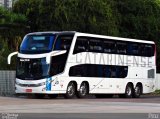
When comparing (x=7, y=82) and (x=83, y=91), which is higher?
(x=7, y=82)

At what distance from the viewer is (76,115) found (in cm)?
1870

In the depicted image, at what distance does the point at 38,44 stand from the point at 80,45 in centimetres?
263


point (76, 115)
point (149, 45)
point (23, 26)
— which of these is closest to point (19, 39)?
point (23, 26)

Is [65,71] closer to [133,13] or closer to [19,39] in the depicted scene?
[19,39]

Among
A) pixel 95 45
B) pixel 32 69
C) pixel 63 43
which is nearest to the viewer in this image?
pixel 32 69

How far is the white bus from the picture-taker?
103 ft

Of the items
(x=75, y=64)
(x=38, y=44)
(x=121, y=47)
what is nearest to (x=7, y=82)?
(x=38, y=44)

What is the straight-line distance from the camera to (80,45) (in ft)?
107

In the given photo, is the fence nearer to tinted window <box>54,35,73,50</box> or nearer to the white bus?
the white bus

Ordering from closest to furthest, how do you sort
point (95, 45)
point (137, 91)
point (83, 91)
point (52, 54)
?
point (52, 54) < point (83, 91) < point (95, 45) < point (137, 91)

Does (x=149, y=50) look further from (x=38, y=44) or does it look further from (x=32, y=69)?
(x=32, y=69)

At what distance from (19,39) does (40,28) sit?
2251 millimetres

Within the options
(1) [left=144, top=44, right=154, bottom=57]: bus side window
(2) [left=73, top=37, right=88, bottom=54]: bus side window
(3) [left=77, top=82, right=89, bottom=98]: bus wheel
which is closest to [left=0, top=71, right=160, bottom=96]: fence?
(3) [left=77, top=82, right=89, bottom=98]: bus wheel

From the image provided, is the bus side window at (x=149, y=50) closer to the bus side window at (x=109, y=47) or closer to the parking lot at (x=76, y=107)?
the bus side window at (x=109, y=47)
